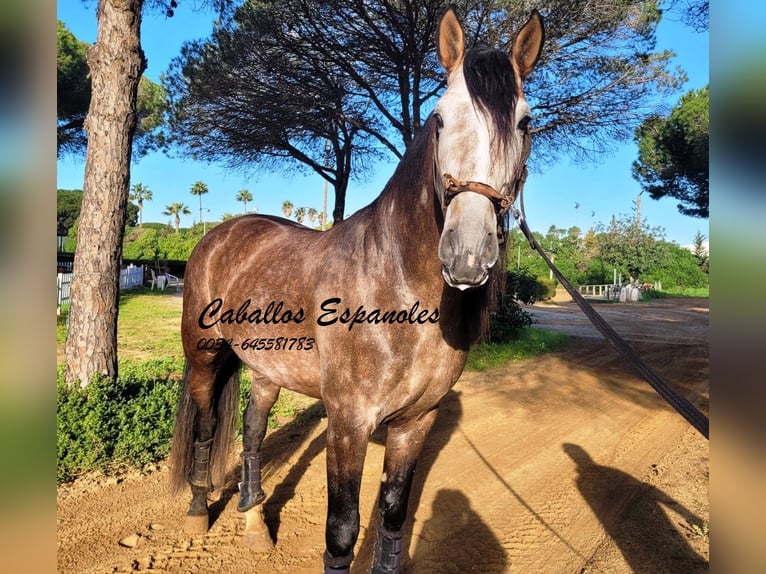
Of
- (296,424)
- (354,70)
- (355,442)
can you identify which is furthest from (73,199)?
(355,442)

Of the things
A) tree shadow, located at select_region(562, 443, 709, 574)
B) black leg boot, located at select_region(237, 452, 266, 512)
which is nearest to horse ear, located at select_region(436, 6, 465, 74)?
black leg boot, located at select_region(237, 452, 266, 512)

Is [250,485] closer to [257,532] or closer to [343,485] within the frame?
[257,532]

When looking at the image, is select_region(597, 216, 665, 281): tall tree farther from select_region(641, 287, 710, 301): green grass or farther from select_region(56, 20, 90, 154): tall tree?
select_region(56, 20, 90, 154): tall tree

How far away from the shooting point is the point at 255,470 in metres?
3.03

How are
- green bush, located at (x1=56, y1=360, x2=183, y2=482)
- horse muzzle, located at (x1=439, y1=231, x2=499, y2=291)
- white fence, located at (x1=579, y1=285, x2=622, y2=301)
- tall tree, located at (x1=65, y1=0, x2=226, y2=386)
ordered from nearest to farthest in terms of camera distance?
horse muzzle, located at (x1=439, y1=231, x2=499, y2=291) < green bush, located at (x1=56, y1=360, x2=183, y2=482) < tall tree, located at (x1=65, y1=0, x2=226, y2=386) < white fence, located at (x1=579, y1=285, x2=622, y2=301)

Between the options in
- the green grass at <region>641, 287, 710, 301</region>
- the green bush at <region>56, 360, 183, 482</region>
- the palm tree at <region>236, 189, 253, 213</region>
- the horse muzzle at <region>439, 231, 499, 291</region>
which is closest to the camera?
the horse muzzle at <region>439, 231, 499, 291</region>

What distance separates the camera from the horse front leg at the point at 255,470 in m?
2.77

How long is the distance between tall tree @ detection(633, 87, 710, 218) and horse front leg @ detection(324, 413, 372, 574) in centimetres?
904

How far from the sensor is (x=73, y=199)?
38375 mm

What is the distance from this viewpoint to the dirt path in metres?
2.59

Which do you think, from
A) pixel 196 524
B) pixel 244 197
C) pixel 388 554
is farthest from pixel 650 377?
pixel 244 197
